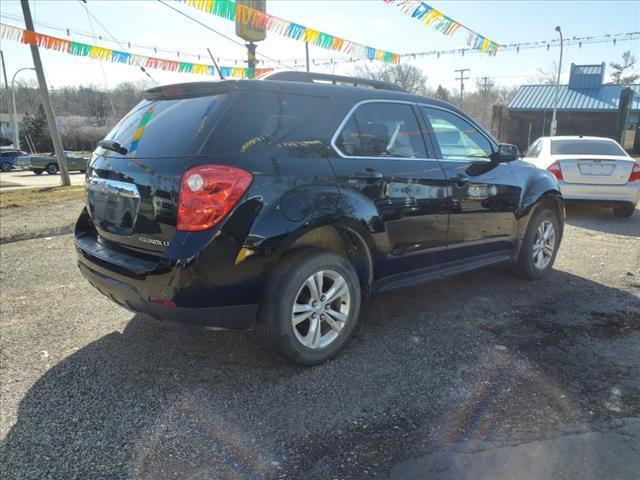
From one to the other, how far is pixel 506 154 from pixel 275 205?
8.95ft

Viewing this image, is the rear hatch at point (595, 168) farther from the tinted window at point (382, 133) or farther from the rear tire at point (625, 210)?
the tinted window at point (382, 133)

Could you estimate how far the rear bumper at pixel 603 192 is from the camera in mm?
8245

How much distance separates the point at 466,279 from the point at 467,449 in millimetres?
2959

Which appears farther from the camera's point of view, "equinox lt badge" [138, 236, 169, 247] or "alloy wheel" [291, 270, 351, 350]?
"alloy wheel" [291, 270, 351, 350]

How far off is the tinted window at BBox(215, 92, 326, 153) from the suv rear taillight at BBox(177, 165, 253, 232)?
16 centimetres

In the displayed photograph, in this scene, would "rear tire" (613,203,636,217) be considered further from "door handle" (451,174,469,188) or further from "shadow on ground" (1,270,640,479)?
"door handle" (451,174,469,188)

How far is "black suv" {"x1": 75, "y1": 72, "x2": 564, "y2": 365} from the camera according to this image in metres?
2.62

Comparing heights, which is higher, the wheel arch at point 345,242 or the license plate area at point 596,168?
the wheel arch at point 345,242

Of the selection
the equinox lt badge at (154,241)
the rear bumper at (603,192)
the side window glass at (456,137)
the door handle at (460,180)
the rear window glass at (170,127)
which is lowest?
the rear bumper at (603,192)

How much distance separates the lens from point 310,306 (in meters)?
3.02

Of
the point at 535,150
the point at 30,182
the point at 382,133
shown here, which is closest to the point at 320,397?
the point at 382,133

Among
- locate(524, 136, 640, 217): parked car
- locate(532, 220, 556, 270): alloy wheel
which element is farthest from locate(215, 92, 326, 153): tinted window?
locate(524, 136, 640, 217): parked car

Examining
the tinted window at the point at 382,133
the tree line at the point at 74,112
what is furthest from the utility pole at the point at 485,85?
the tinted window at the point at 382,133

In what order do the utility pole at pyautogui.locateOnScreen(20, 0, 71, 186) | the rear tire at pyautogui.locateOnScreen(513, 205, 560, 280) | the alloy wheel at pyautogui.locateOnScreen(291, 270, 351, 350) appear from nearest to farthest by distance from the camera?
the alloy wheel at pyautogui.locateOnScreen(291, 270, 351, 350) < the rear tire at pyautogui.locateOnScreen(513, 205, 560, 280) < the utility pole at pyautogui.locateOnScreen(20, 0, 71, 186)
